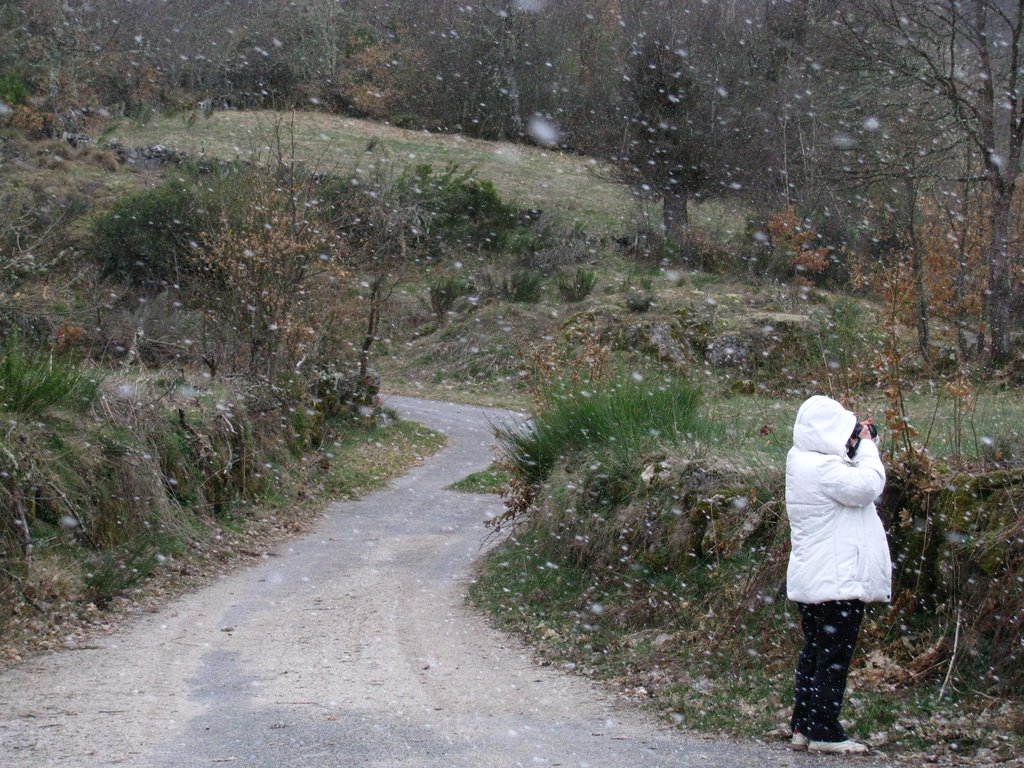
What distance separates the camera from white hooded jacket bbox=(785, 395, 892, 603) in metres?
5.43

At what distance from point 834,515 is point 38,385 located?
7.85 metres

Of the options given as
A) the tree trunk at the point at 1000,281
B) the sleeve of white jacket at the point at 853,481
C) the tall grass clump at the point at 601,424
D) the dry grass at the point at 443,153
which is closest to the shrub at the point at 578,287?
the dry grass at the point at 443,153

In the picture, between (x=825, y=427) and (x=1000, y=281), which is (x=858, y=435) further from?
(x=1000, y=281)

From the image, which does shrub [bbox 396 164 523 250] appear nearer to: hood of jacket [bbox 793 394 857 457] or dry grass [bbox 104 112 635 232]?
dry grass [bbox 104 112 635 232]

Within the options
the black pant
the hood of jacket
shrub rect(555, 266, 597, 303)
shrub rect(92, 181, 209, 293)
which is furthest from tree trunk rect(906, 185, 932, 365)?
shrub rect(92, 181, 209, 293)

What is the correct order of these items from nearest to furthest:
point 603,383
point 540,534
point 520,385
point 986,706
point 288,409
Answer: point 986,706 < point 540,534 < point 603,383 < point 288,409 < point 520,385

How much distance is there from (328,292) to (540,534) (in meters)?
12.2

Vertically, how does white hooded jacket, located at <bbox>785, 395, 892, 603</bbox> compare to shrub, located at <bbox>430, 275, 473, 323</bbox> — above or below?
below

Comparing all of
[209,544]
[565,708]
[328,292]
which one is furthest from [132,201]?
[565,708]

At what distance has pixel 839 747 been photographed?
532cm

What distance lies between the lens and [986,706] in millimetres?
5613

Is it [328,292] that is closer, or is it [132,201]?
[328,292]

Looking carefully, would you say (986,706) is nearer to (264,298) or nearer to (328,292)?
(264,298)

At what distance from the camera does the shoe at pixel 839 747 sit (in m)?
5.32
